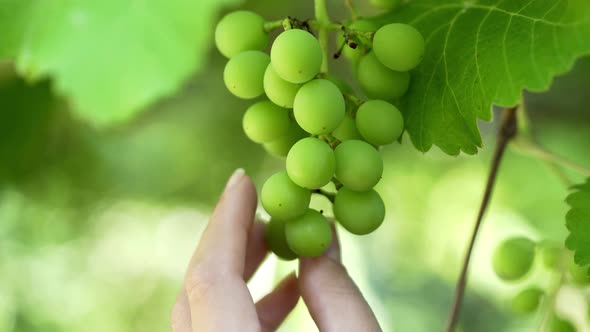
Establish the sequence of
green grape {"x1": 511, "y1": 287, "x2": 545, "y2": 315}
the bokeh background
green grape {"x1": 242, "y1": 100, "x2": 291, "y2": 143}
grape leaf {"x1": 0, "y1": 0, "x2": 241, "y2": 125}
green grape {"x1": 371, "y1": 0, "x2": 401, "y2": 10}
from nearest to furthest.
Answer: green grape {"x1": 242, "y1": 100, "x2": 291, "y2": 143}
green grape {"x1": 371, "y1": 0, "x2": 401, "y2": 10}
green grape {"x1": 511, "y1": 287, "x2": 545, "y2": 315}
grape leaf {"x1": 0, "y1": 0, "x2": 241, "y2": 125}
the bokeh background

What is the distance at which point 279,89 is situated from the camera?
2.09 ft

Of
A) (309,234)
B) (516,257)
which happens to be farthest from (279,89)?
(516,257)

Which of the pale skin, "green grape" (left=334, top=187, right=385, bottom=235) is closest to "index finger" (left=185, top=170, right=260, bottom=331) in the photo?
the pale skin

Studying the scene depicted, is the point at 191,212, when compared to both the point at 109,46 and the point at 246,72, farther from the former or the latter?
the point at 246,72

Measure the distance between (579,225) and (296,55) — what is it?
1.06 ft

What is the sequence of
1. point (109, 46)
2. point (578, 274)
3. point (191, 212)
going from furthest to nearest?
point (191, 212) < point (109, 46) < point (578, 274)

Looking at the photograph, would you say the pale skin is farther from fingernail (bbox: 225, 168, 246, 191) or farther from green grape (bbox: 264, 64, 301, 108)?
green grape (bbox: 264, 64, 301, 108)

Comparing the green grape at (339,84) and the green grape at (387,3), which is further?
the green grape at (387,3)

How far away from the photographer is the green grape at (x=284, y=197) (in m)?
0.63

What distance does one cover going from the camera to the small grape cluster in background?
0.84 metres

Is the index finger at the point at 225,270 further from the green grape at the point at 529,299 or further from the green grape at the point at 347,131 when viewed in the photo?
the green grape at the point at 529,299

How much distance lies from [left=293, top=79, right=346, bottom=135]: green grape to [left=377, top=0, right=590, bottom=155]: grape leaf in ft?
0.37

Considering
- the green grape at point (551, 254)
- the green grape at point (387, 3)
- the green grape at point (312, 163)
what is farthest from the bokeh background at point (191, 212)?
the green grape at point (312, 163)

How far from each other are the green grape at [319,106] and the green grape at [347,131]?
67 mm
